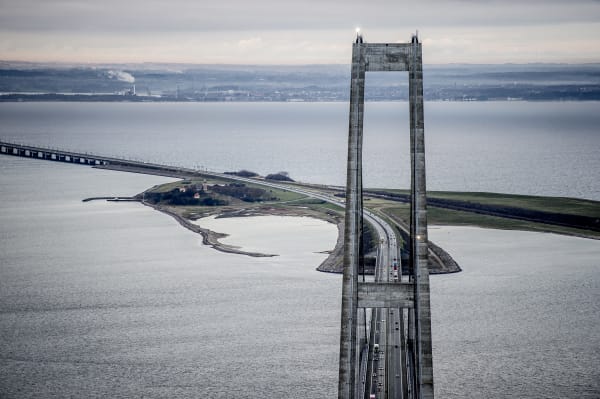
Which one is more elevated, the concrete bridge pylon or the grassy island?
the concrete bridge pylon

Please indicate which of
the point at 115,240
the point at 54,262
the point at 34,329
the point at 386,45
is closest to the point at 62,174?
the point at 115,240

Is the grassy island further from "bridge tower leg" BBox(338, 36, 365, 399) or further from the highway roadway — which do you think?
"bridge tower leg" BBox(338, 36, 365, 399)

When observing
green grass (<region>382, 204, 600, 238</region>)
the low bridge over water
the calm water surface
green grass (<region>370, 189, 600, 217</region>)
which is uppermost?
the low bridge over water

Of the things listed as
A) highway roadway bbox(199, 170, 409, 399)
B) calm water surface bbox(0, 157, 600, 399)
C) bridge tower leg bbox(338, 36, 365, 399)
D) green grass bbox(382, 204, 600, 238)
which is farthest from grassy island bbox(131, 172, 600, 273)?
bridge tower leg bbox(338, 36, 365, 399)

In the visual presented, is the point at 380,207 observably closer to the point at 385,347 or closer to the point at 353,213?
the point at 385,347

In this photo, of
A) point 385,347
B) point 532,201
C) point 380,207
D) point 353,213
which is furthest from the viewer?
point 532,201

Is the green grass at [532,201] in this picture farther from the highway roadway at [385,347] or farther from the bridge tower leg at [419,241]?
the bridge tower leg at [419,241]

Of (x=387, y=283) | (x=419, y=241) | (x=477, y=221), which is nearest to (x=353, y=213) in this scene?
(x=419, y=241)

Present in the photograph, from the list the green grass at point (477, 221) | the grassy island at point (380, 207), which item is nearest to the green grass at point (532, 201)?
the grassy island at point (380, 207)

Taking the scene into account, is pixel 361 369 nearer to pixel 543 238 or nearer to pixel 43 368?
pixel 43 368

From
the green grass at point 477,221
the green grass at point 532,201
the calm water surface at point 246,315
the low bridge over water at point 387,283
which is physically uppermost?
the low bridge over water at point 387,283

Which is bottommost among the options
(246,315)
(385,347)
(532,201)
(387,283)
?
(246,315)
